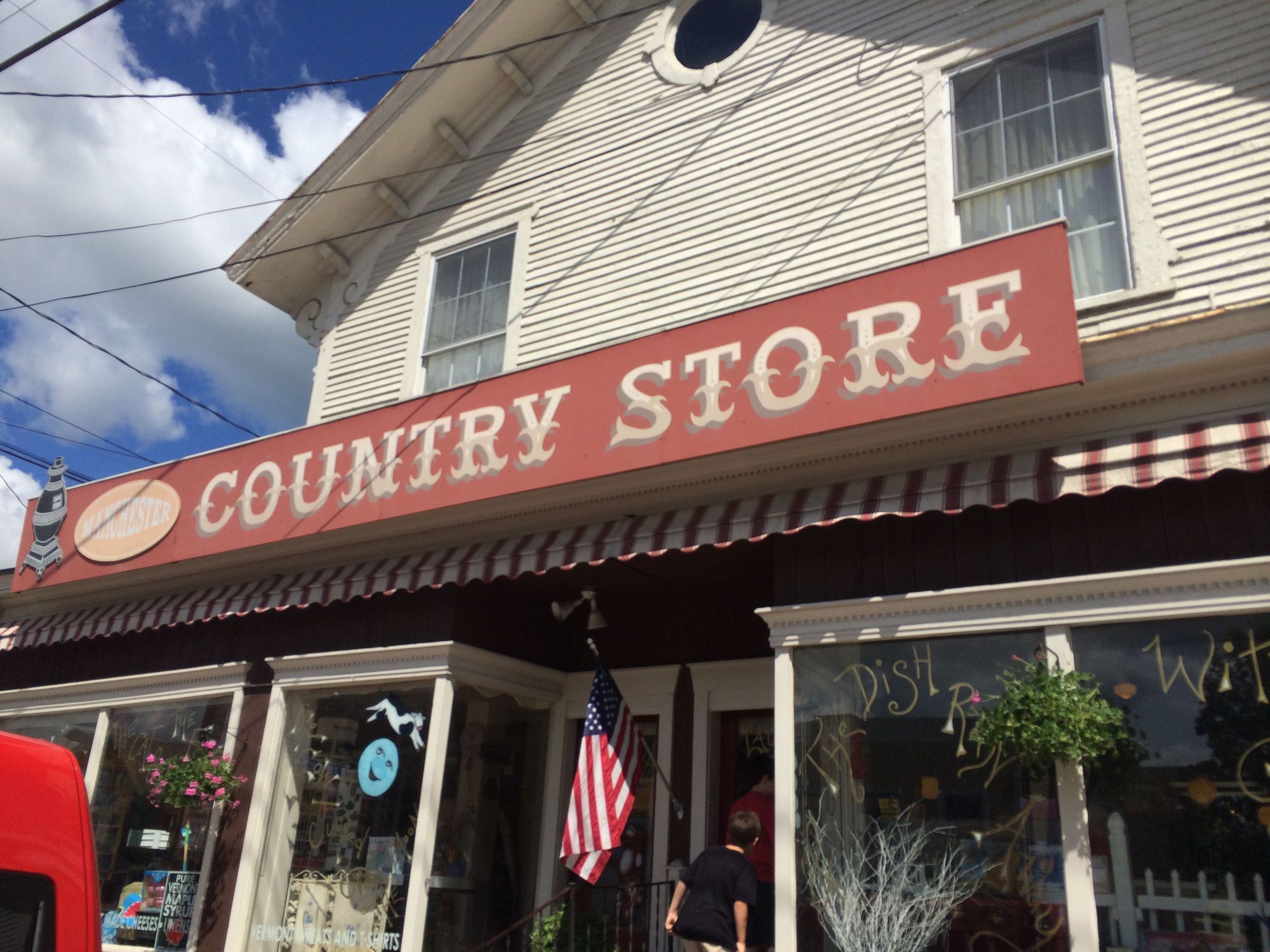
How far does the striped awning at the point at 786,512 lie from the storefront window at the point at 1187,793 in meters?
0.84

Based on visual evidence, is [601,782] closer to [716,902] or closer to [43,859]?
[716,902]

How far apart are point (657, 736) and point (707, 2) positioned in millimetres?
6922

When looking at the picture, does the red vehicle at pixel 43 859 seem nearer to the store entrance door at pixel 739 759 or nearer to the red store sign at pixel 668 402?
the red store sign at pixel 668 402

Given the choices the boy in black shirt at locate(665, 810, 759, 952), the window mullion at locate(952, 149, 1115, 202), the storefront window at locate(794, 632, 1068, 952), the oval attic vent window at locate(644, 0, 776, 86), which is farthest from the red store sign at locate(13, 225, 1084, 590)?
the oval attic vent window at locate(644, 0, 776, 86)

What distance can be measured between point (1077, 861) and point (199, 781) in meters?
7.14

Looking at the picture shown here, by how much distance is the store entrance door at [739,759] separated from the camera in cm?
824

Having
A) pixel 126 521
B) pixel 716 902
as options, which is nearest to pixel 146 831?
pixel 126 521

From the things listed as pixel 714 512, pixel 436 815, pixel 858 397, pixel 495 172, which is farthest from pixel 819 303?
pixel 495 172

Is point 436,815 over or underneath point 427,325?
underneath

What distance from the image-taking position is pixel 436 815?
26.7 feet

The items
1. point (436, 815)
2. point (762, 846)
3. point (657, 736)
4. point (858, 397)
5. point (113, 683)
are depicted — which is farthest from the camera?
point (113, 683)

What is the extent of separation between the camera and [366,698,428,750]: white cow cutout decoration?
844 cm

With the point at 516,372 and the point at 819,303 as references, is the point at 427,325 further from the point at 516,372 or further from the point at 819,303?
the point at 819,303

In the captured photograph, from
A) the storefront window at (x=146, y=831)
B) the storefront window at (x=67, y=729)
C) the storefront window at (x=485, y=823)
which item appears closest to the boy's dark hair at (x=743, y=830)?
the storefront window at (x=485, y=823)
